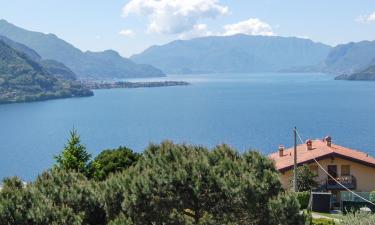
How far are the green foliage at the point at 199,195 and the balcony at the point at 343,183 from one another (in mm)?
25739

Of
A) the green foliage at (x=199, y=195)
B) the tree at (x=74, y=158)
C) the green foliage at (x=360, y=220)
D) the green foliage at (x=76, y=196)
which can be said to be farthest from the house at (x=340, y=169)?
the green foliage at (x=76, y=196)

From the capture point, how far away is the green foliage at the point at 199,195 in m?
21.8

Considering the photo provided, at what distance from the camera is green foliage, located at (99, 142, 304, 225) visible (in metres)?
21.8

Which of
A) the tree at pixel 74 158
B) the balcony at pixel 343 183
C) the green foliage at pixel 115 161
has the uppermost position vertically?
the tree at pixel 74 158

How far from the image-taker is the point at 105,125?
176000 mm

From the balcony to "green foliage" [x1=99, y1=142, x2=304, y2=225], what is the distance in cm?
2574

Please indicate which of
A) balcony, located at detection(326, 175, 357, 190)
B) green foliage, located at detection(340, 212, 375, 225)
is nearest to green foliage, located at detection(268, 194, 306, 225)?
green foliage, located at detection(340, 212, 375, 225)

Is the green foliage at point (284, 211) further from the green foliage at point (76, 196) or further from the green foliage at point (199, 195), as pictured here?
the green foliage at point (76, 196)

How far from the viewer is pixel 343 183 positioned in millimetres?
47531

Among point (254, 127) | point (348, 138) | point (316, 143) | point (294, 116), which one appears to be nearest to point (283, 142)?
point (348, 138)

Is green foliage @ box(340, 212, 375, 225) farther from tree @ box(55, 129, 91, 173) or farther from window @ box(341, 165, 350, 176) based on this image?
window @ box(341, 165, 350, 176)

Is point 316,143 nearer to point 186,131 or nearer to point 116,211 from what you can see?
point 116,211

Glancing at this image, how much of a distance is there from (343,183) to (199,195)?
1132 inches

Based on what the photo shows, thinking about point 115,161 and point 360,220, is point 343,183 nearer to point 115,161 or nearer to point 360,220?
point 115,161
